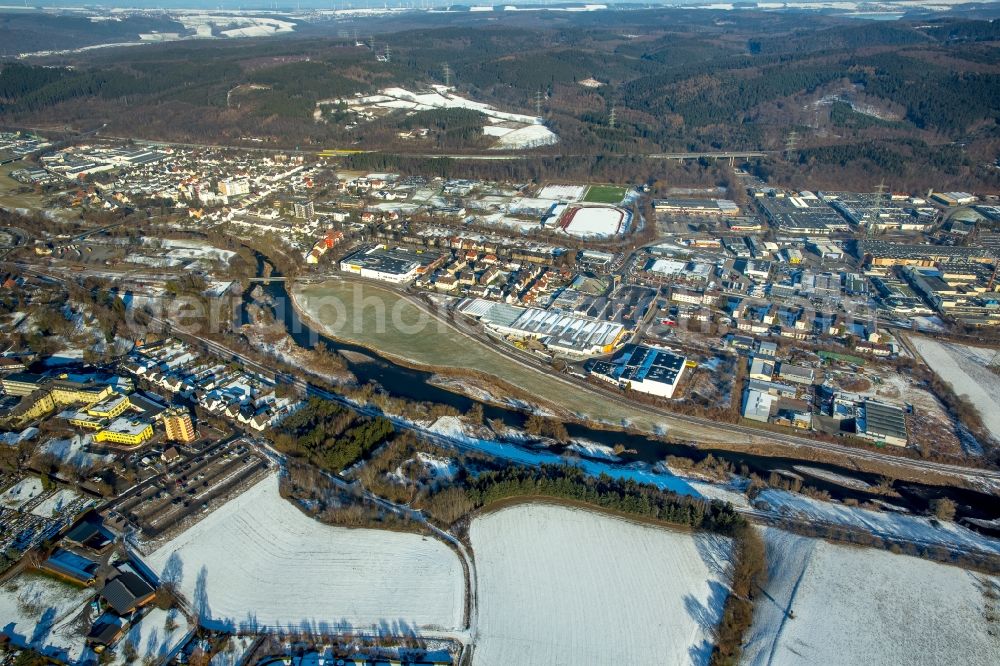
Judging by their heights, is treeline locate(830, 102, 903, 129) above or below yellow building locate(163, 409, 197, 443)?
above

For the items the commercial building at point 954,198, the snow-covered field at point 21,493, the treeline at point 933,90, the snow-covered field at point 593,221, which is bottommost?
the snow-covered field at point 21,493

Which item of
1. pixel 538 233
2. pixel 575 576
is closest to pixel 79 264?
pixel 538 233

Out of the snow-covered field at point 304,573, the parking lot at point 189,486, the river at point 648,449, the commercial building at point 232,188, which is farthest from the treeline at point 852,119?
the parking lot at point 189,486

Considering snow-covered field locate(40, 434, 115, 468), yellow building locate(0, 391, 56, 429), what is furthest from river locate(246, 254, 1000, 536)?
yellow building locate(0, 391, 56, 429)

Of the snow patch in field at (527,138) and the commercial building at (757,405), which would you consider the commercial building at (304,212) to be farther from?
the commercial building at (757,405)

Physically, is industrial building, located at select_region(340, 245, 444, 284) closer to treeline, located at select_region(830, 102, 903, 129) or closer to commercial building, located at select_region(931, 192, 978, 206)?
commercial building, located at select_region(931, 192, 978, 206)

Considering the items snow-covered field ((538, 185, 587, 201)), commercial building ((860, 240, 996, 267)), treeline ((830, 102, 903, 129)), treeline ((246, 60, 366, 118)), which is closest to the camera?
commercial building ((860, 240, 996, 267))
